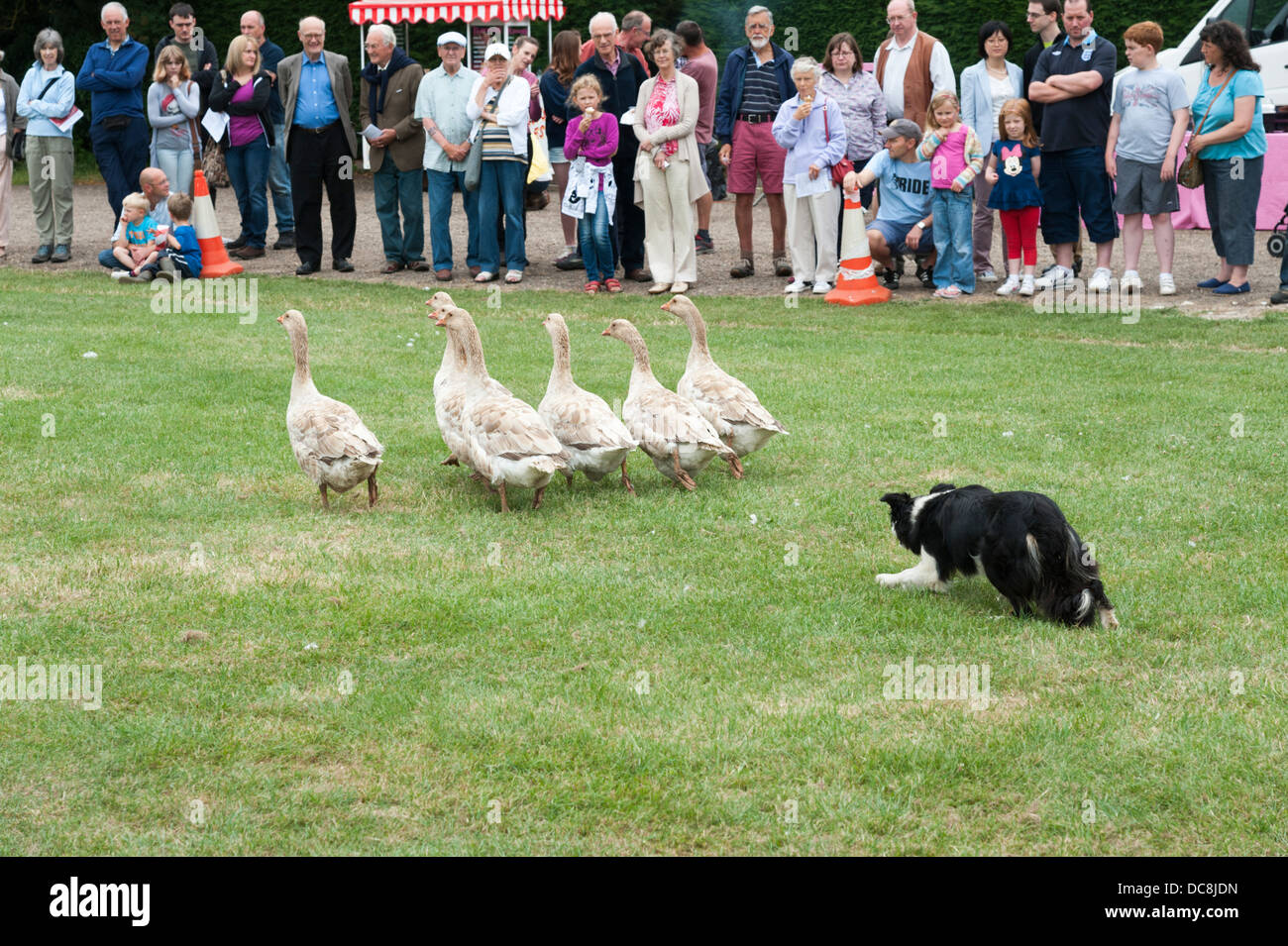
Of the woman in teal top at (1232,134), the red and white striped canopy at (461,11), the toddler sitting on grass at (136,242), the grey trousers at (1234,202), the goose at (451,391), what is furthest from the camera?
the red and white striped canopy at (461,11)

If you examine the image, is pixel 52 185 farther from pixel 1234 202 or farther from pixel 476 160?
Result: pixel 1234 202

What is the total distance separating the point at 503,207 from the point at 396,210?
146 cm

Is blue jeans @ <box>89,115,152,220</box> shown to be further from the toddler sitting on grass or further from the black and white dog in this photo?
the black and white dog

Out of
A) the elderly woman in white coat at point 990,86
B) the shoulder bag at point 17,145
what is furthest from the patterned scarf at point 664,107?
the shoulder bag at point 17,145

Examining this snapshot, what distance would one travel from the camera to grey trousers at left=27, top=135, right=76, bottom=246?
17125 mm

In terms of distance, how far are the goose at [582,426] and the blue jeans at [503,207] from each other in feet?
26.2

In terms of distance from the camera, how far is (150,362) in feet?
37.6

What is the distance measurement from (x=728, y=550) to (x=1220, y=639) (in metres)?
2.35

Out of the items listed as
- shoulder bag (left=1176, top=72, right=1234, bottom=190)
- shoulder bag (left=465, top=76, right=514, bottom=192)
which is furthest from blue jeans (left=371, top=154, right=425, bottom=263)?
shoulder bag (left=1176, top=72, right=1234, bottom=190)

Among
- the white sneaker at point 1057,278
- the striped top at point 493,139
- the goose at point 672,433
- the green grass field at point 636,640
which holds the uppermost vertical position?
the striped top at point 493,139

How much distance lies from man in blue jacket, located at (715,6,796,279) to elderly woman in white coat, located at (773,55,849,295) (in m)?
0.51

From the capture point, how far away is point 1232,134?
13.5m

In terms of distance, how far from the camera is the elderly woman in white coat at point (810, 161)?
47.8 feet

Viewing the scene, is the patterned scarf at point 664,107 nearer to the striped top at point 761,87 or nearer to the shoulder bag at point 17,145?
the striped top at point 761,87
